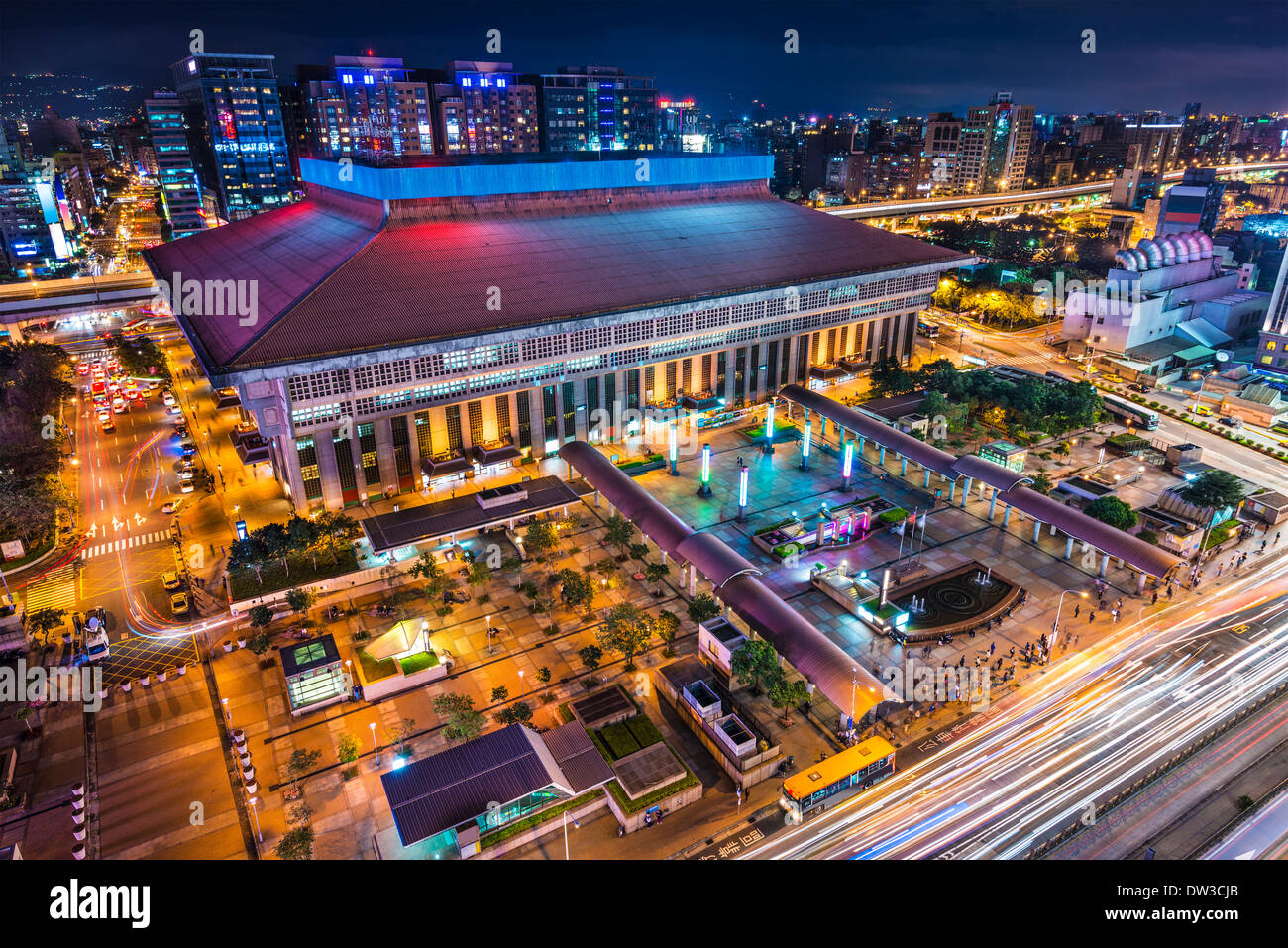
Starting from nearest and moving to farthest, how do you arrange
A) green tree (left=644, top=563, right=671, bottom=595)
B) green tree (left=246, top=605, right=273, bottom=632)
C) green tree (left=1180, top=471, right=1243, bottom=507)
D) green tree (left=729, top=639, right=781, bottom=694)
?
green tree (left=729, top=639, right=781, bottom=694) → green tree (left=246, top=605, right=273, bottom=632) → green tree (left=644, top=563, right=671, bottom=595) → green tree (left=1180, top=471, right=1243, bottom=507)

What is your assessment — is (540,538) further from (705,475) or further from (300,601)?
(705,475)

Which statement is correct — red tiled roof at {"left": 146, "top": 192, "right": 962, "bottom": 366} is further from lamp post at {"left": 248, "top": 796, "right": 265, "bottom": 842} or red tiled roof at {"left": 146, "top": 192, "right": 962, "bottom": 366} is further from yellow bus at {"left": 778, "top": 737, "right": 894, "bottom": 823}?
yellow bus at {"left": 778, "top": 737, "right": 894, "bottom": 823}

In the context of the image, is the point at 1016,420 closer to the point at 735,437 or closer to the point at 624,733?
the point at 735,437

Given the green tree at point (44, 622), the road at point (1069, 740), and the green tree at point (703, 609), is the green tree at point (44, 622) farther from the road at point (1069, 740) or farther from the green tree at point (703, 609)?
the road at point (1069, 740)

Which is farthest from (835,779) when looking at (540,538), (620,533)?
(540,538)

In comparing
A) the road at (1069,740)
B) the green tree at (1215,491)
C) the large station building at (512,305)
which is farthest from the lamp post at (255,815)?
the green tree at (1215,491)

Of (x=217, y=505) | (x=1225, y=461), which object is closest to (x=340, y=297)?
(x=217, y=505)

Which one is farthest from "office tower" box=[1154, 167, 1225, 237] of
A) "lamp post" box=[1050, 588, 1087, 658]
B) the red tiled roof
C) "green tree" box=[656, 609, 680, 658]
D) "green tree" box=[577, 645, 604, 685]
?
"green tree" box=[577, 645, 604, 685]
